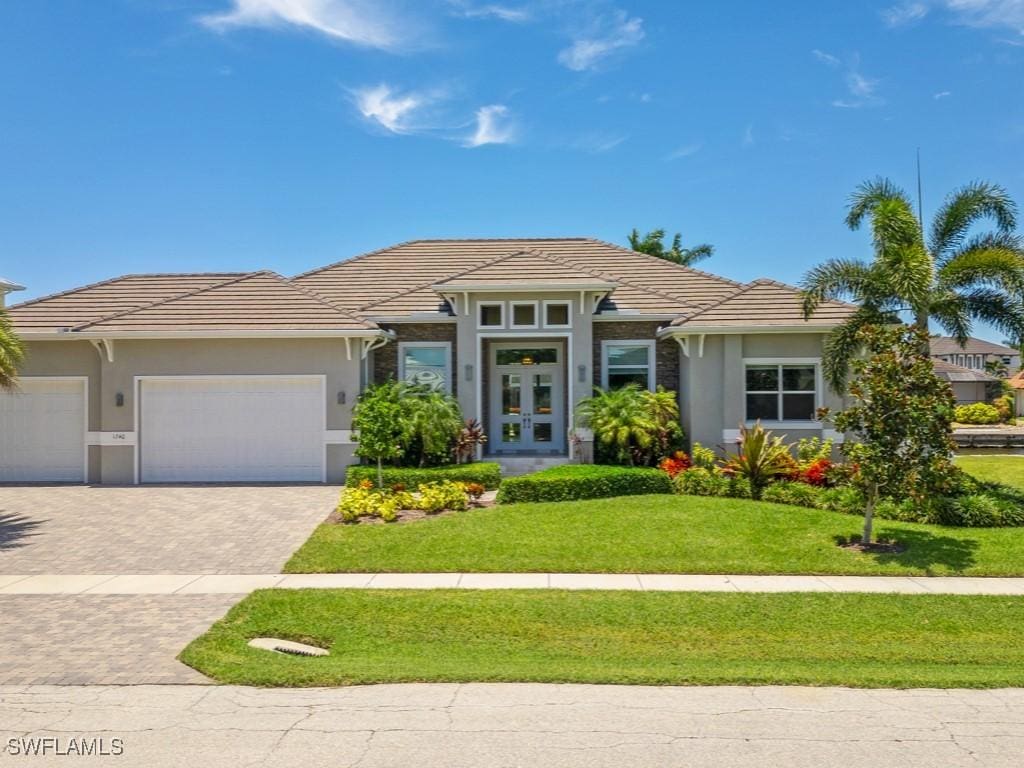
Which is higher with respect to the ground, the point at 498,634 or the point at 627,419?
the point at 627,419

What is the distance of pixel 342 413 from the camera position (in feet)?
52.7

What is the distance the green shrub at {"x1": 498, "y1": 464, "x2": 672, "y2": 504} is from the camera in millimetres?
13477

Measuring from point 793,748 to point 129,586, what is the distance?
26.6ft

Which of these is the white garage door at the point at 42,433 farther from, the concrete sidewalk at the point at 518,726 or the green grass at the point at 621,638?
the concrete sidewalk at the point at 518,726

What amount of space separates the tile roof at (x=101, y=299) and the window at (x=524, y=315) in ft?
28.3

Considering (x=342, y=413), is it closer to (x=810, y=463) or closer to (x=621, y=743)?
(x=810, y=463)

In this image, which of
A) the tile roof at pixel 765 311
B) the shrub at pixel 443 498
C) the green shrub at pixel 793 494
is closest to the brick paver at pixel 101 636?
the shrub at pixel 443 498

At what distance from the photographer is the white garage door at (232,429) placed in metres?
16.2

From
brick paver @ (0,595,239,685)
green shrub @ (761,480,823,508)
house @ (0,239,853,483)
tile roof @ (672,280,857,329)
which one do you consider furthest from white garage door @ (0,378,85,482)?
green shrub @ (761,480,823,508)

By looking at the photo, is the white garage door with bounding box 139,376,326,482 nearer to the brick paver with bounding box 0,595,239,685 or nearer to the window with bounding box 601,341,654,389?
the window with bounding box 601,341,654,389

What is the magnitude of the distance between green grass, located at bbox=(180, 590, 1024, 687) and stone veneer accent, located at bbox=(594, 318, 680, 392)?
9.61m

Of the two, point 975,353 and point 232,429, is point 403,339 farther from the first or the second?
point 975,353

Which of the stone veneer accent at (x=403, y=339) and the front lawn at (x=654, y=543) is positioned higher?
the stone veneer accent at (x=403, y=339)

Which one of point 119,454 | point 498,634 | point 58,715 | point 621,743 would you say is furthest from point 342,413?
point 621,743
